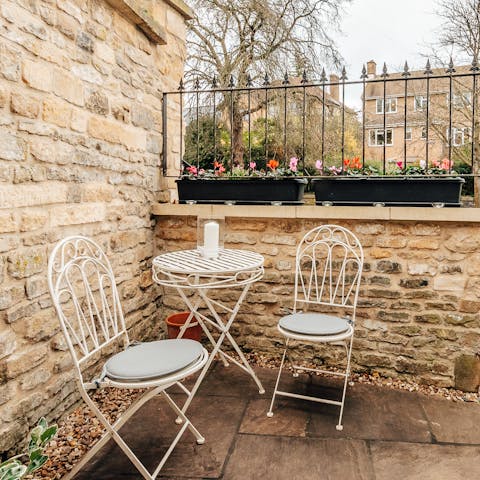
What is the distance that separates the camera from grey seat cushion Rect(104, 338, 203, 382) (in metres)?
1.74

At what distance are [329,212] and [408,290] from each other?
753 millimetres

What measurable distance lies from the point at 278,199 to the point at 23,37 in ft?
6.16

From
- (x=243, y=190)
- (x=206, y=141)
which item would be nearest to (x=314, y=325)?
(x=243, y=190)

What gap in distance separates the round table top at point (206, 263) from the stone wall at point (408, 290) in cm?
52

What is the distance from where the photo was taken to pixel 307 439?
87.5 inches

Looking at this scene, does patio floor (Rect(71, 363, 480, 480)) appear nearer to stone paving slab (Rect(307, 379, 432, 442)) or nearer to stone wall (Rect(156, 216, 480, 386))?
stone paving slab (Rect(307, 379, 432, 442))

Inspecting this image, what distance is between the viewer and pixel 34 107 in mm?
2117

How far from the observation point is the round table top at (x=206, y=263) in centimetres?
229

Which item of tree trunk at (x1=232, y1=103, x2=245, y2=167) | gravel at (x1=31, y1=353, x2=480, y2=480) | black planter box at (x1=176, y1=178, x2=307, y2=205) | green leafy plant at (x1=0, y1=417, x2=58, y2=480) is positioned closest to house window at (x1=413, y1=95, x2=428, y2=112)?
tree trunk at (x1=232, y1=103, x2=245, y2=167)

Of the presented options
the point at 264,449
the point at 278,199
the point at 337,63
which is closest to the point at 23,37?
the point at 278,199

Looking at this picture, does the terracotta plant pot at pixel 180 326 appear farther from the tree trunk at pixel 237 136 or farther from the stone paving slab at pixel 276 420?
the tree trunk at pixel 237 136

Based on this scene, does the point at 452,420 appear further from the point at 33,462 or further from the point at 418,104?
the point at 418,104

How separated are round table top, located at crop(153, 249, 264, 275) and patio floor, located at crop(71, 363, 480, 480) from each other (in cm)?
84

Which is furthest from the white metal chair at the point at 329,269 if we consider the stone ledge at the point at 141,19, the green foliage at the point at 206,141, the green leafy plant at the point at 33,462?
the green foliage at the point at 206,141
